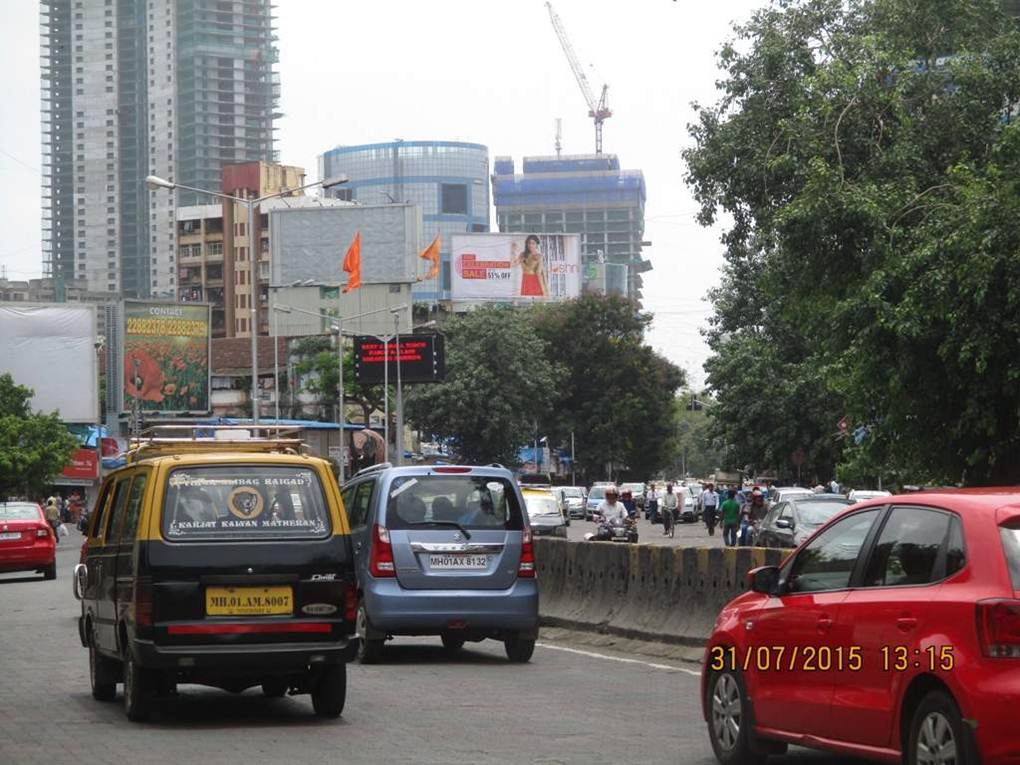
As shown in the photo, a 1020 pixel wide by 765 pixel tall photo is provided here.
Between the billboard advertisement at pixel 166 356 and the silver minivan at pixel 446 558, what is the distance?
79.6 metres

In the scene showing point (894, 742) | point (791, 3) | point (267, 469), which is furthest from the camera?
point (791, 3)

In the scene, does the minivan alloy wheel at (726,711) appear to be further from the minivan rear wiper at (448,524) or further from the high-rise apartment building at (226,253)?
the high-rise apartment building at (226,253)

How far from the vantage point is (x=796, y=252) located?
1043 inches

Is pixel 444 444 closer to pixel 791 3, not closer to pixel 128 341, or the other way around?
pixel 128 341

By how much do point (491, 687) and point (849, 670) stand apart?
614 centimetres

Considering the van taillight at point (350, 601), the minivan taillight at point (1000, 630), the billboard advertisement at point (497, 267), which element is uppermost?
the billboard advertisement at point (497, 267)

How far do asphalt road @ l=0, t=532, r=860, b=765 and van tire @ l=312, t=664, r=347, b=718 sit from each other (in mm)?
206

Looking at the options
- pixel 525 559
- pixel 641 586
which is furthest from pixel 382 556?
pixel 641 586

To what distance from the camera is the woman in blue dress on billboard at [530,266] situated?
142 meters

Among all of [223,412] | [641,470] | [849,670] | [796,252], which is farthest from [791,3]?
[223,412]

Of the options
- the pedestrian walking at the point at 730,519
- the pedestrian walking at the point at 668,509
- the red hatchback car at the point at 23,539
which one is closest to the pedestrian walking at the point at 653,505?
the pedestrian walking at the point at 668,509

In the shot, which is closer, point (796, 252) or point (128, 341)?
point (796, 252)

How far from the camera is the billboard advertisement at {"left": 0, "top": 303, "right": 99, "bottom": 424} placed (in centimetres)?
7731

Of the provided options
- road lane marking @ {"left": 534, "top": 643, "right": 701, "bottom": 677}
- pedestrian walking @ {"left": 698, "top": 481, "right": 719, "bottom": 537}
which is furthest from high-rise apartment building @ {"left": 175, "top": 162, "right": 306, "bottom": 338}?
road lane marking @ {"left": 534, "top": 643, "right": 701, "bottom": 677}
